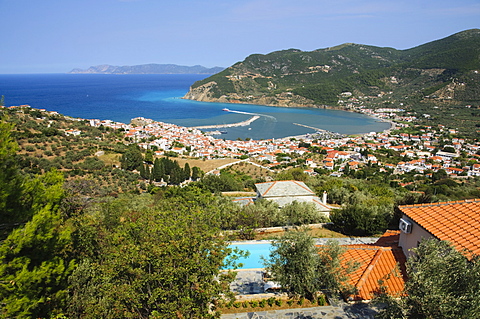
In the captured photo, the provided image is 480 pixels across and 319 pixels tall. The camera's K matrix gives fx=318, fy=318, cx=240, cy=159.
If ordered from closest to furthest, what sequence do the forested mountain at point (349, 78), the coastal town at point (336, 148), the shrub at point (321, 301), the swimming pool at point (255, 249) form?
the shrub at point (321, 301) → the swimming pool at point (255, 249) → the coastal town at point (336, 148) → the forested mountain at point (349, 78)

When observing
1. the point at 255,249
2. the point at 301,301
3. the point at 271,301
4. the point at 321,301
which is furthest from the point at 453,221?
the point at 255,249

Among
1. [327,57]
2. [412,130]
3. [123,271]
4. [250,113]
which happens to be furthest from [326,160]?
[327,57]

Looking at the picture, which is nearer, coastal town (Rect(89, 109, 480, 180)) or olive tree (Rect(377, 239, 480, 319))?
olive tree (Rect(377, 239, 480, 319))

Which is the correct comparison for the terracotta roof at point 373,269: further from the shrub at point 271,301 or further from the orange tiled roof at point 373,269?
the shrub at point 271,301

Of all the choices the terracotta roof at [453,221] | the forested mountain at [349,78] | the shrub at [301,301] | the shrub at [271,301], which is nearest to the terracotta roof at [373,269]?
the shrub at [301,301]

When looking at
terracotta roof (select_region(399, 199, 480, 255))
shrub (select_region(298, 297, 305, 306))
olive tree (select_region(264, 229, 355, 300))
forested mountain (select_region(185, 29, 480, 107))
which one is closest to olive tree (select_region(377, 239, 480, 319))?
olive tree (select_region(264, 229, 355, 300))

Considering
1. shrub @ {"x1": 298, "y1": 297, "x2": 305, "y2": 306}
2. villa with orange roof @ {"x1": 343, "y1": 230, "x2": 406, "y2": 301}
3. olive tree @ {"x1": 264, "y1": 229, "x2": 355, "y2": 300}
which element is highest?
olive tree @ {"x1": 264, "y1": 229, "x2": 355, "y2": 300}

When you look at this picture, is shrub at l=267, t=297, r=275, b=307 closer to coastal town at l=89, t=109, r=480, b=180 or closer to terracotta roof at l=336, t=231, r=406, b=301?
terracotta roof at l=336, t=231, r=406, b=301
